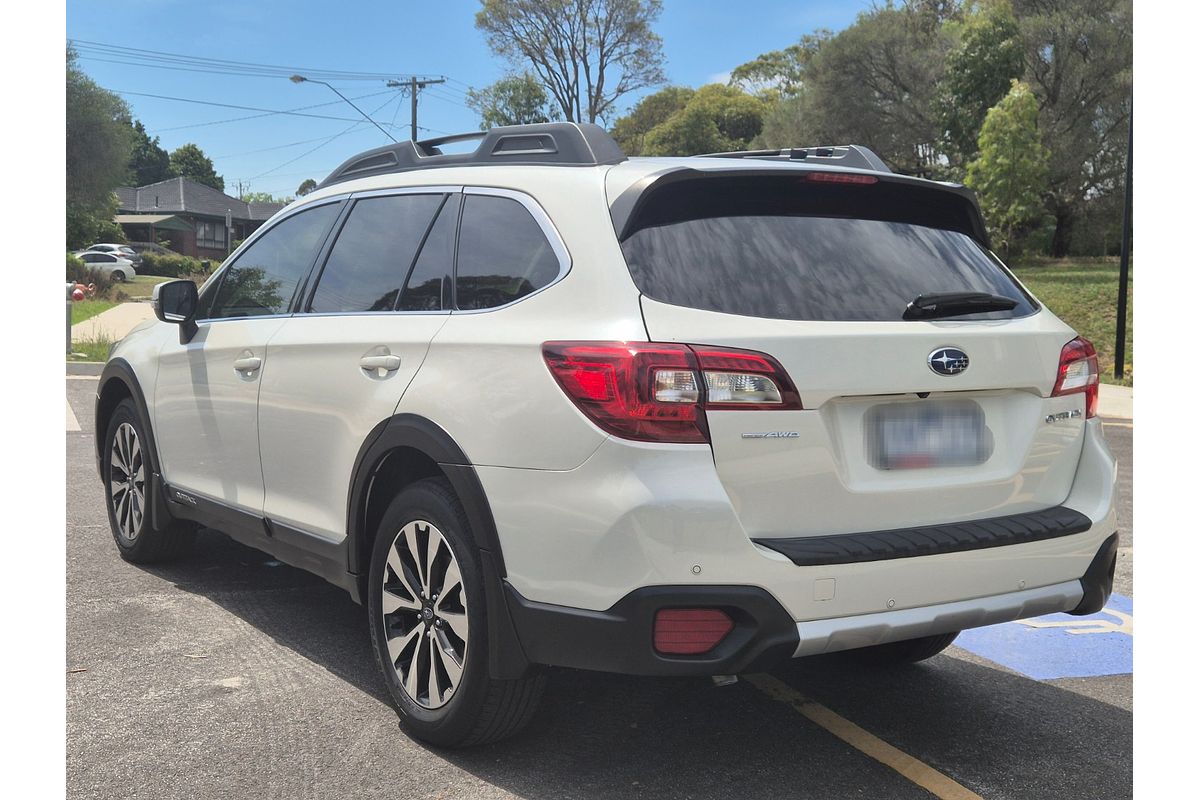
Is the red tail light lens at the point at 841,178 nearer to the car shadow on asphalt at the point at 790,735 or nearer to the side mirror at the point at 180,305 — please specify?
the car shadow on asphalt at the point at 790,735

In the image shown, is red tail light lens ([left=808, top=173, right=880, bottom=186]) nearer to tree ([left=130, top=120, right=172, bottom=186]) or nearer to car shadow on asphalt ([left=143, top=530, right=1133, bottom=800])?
car shadow on asphalt ([left=143, top=530, right=1133, bottom=800])

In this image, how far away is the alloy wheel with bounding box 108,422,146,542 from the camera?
5597 mm

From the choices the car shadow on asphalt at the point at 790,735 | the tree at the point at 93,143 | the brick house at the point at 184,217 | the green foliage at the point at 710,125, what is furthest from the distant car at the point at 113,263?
the car shadow on asphalt at the point at 790,735

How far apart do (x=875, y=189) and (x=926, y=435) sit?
0.81m

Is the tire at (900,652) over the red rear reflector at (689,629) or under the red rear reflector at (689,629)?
under

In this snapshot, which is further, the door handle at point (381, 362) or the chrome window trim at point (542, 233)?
the door handle at point (381, 362)

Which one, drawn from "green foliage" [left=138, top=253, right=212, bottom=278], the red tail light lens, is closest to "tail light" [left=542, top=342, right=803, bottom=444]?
the red tail light lens

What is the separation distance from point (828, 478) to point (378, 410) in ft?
4.82

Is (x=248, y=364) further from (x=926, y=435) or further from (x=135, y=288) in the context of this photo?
(x=135, y=288)

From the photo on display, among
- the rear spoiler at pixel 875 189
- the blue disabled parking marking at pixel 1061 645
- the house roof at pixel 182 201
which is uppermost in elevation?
the house roof at pixel 182 201

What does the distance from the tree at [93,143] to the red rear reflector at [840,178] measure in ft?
169

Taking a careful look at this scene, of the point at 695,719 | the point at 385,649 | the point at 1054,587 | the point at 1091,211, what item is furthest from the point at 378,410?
the point at 1091,211

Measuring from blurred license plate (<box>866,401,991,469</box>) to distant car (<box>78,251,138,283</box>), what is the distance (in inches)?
1929

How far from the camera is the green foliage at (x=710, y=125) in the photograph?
252 ft
